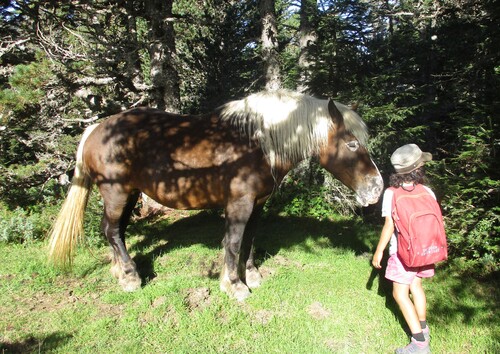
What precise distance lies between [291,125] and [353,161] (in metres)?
0.79

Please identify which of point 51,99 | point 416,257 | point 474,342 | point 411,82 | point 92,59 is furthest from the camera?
point 411,82

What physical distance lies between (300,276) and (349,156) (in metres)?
1.79

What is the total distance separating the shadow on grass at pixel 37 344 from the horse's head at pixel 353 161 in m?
3.30

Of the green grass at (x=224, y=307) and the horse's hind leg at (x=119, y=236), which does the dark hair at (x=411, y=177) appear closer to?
the green grass at (x=224, y=307)

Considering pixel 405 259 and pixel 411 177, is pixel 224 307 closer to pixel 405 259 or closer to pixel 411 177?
pixel 405 259

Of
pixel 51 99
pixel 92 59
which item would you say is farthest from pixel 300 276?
pixel 51 99

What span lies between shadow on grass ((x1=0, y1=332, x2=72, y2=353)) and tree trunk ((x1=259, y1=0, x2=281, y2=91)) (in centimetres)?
588

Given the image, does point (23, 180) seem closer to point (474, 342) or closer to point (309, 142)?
point (309, 142)

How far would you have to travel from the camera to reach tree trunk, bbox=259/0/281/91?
702 cm

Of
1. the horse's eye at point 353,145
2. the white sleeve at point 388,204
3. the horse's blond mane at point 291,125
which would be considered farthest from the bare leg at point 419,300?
the horse's blond mane at point 291,125

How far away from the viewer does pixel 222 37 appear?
963cm

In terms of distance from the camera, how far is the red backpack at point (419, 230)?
8.77 feet

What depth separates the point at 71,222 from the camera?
4.23m

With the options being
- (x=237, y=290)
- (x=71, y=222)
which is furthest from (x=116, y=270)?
(x=237, y=290)
